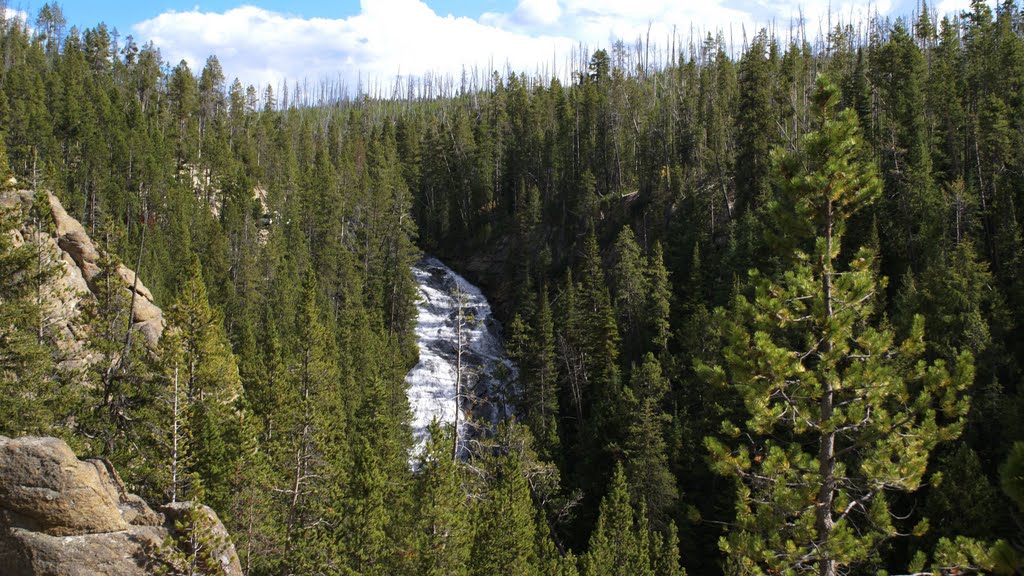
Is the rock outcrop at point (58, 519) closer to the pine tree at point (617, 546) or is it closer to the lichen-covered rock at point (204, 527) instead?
the lichen-covered rock at point (204, 527)

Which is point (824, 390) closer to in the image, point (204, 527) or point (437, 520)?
point (204, 527)

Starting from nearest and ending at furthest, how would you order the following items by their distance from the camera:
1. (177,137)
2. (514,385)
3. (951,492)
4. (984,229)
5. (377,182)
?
(951,492), (984,229), (514,385), (377,182), (177,137)

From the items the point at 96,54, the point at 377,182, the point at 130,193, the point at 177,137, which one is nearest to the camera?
the point at 130,193

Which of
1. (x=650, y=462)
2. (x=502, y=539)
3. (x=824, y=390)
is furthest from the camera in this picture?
(x=650, y=462)

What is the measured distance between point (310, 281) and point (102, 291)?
28.4ft

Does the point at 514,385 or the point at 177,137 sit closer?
the point at 514,385

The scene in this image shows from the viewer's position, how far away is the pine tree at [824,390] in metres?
9.25

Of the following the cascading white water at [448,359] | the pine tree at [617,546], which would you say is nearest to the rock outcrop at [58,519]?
the pine tree at [617,546]

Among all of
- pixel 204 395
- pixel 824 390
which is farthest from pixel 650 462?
pixel 824 390

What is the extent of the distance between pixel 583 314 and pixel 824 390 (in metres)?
42.1

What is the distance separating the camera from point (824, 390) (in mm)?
9773

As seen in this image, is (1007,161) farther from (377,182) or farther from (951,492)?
(377,182)

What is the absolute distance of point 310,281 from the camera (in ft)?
97.2

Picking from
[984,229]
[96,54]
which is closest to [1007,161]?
[984,229]
